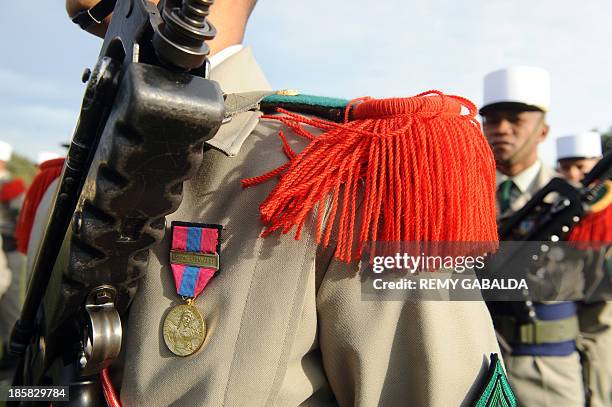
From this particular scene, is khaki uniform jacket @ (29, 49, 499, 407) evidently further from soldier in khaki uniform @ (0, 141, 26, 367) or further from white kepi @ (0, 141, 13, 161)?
white kepi @ (0, 141, 13, 161)

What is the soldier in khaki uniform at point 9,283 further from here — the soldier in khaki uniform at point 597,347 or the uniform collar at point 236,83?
the soldier in khaki uniform at point 597,347

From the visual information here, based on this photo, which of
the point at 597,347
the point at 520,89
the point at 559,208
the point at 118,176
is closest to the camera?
the point at 118,176

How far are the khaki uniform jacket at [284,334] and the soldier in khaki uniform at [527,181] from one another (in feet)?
6.20

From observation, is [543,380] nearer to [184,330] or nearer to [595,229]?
[595,229]

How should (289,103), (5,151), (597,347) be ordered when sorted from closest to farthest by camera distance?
(289,103)
(597,347)
(5,151)

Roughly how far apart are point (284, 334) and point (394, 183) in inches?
10.3

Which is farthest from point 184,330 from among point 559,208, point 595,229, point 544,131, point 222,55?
point 544,131

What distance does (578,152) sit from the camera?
4750mm

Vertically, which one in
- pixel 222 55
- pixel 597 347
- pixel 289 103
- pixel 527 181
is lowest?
pixel 597 347

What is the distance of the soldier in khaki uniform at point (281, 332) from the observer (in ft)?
2.48

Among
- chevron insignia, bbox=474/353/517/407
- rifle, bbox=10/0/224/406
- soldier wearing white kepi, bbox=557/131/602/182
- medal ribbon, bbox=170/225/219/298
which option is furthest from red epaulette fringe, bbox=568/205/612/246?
soldier wearing white kepi, bbox=557/131/602/182

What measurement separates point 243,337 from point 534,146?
2738mm

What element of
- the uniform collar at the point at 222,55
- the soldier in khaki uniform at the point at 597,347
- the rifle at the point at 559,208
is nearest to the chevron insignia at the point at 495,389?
the uniform collar at the point at 222,55

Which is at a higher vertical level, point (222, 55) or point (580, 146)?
point (580, 146)
